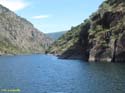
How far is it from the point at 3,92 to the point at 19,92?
3.72 metres

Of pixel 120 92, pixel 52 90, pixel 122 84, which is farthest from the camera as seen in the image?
pixel 122 84

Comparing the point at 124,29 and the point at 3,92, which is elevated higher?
the point at 124,29

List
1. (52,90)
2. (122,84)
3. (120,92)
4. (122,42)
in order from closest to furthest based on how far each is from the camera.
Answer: (120,92) < (52,90) < (122,84) < (122,42)

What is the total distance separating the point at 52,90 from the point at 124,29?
120858mm

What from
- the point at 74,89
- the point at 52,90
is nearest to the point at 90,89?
the point at 74,89

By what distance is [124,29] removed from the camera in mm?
196375

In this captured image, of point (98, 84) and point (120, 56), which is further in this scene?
point (120, 56)

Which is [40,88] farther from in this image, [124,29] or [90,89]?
[124,29]

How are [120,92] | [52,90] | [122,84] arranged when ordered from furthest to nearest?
[122,84], [52,90], [120,92]

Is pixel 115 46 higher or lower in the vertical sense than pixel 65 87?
higher

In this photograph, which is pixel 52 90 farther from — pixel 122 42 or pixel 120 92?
pixel 122 42

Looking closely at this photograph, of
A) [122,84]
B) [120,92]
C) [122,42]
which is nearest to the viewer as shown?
[120,92]

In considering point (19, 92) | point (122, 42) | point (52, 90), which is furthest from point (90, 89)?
point (122, 42)

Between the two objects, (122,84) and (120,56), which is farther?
(120,56)
